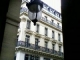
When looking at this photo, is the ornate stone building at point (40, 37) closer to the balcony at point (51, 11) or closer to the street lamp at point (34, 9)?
the balcony at point (51, 11)

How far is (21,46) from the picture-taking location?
20484 mm

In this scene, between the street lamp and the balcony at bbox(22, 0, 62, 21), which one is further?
the balcony at bbox(22, 0, 62, 21)

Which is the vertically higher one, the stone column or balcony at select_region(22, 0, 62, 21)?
balcony at select_region(22, 0, 62, 21)

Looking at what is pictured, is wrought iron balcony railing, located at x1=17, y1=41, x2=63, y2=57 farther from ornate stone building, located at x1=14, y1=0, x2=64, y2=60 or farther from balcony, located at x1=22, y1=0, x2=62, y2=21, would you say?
balcony, located at x1=22, y1=0, x2=62, y2=21

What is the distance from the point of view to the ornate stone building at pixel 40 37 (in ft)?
68.6

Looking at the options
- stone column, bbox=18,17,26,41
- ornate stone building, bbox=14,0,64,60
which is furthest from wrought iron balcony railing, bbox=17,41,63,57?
stone column, bbox=18,17,26,41

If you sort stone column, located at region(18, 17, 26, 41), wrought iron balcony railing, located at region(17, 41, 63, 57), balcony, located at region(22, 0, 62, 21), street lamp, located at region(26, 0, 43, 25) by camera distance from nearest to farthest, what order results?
street lamp, located at region(26, 0, 43, 25), wrought iron balcony railing, located at region(17, 41, 63, 57), stone column, located at region(18, 17, 26, 41), balcony, located at region(22, 0, 62, 21)

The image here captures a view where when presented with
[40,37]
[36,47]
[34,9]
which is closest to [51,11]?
[40,37]

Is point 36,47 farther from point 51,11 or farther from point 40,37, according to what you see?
point 51,11

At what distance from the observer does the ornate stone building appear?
2091cm

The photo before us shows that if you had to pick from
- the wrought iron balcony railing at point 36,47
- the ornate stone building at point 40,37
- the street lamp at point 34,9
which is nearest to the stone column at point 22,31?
the ornate stone building at point 40,37

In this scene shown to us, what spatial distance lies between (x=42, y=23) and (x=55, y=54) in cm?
597
